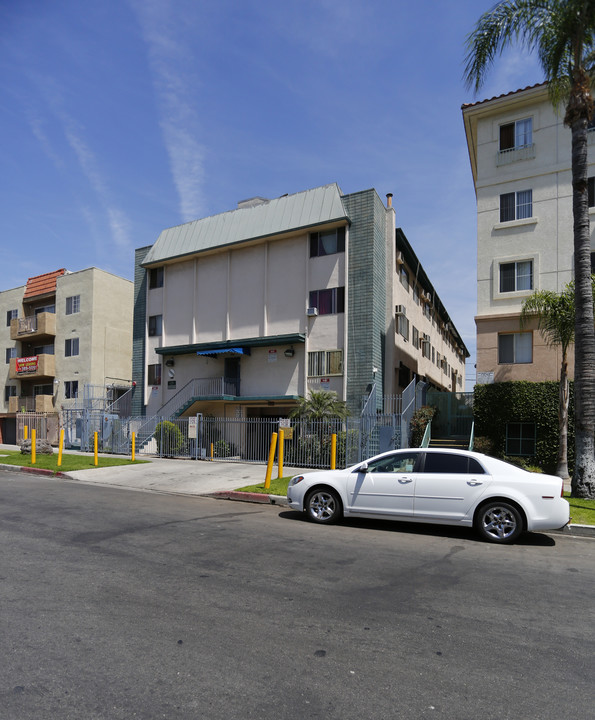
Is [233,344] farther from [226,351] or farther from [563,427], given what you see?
[563,427]

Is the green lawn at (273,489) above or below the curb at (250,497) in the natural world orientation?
above

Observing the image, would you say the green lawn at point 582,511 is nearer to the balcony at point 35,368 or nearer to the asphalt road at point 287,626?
the asphalt road at point 287,626

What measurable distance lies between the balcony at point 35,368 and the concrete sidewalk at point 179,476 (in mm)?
19253

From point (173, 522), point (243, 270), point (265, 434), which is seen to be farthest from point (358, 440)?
point (243, 270)

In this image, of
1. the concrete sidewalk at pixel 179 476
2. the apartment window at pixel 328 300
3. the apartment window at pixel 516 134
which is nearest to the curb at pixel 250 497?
the concrete sidewalk at pixel 179 476

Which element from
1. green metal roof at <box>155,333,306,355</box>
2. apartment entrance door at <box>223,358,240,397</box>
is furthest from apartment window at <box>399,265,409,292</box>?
apartment entrance door at <box>223,358,240,397</box>

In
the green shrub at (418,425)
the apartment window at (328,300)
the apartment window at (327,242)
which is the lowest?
the green shrub at (418,425)

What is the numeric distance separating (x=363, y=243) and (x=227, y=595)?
20.3m

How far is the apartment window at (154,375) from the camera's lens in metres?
29.6

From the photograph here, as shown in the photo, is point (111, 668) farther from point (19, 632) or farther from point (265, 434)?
point (265, 434)

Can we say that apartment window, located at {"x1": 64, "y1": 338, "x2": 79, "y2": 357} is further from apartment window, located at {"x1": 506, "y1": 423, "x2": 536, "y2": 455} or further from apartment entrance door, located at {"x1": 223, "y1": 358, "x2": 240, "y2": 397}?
apartment window, located at {"x1": 506, "y1": 423, "x2": 536, "y2": 455}

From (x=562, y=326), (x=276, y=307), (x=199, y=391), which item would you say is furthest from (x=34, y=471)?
(x=562, y=326)

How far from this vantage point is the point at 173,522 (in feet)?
30.8

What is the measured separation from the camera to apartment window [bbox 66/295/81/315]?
119ft
